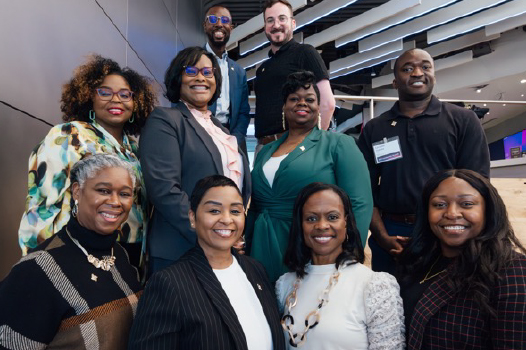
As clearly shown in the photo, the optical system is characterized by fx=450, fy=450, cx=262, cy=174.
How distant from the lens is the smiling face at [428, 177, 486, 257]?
5.32 feet

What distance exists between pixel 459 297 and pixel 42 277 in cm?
133

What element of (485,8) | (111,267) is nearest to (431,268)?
(111,267)

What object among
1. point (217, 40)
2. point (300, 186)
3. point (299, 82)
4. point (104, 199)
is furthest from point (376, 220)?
point (217, 40)

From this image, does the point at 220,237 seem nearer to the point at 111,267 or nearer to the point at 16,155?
the point at 111,267

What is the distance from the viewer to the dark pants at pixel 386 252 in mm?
2301

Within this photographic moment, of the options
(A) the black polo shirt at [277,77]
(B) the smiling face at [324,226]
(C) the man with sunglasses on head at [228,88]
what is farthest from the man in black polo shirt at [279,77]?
(B) the smiling face at [324,226]

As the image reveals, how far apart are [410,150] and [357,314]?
3.58 ft

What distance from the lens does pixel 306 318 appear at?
5.36 ft

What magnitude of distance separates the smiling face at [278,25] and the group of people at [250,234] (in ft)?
2.75

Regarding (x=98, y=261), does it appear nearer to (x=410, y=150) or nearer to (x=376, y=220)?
(x=376, y=220)

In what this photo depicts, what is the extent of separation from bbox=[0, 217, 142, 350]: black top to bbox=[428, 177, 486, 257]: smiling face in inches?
45.0

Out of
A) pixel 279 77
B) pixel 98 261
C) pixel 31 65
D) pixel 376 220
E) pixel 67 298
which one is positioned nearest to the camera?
pixel 67 298

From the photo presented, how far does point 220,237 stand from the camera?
159cm

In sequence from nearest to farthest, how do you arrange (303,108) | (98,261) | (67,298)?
(67,298)
(98,261)
(303,108)
